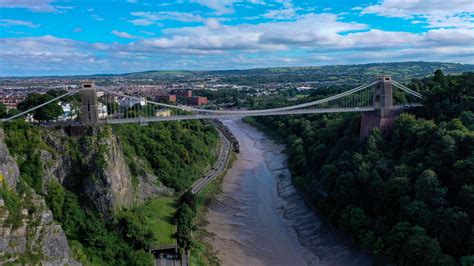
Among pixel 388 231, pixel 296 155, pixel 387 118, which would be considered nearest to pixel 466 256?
pixel 388 231

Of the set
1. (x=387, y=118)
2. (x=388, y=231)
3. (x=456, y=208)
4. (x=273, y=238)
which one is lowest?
(x=273, y=238)

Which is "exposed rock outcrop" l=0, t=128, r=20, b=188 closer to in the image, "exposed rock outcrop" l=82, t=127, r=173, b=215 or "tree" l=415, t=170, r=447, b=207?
"exposed rock outcrop" l=82, t=127, r=173, b=215

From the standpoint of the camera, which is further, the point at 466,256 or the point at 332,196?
the point at 332,196

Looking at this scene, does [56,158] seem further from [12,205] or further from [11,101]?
[11,101]

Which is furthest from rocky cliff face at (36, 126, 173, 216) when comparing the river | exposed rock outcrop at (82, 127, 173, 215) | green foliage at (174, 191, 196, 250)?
the river

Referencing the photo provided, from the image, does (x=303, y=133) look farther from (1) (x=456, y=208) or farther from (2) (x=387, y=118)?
(1) (x=456, y=208)

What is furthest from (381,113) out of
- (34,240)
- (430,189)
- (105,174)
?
(34,240)
